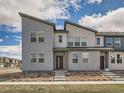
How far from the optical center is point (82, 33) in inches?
1421

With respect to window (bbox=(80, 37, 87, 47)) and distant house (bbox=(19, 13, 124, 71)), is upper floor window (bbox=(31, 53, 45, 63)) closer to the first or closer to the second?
distant house (bbox=(19, 13, 124, 71))

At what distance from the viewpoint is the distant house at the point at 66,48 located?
33625mm

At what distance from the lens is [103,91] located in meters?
18.3

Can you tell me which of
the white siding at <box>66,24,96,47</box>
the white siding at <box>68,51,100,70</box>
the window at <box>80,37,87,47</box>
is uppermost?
the white siding at <box>66,24,96,47</box>

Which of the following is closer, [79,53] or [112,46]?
[79,53]

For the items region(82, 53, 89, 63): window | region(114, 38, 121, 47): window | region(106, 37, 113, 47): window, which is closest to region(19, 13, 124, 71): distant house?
region(82, 53, 89, 63): window

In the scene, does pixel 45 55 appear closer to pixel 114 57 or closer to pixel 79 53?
pixel 79 53

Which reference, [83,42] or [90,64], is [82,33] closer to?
[83,42]

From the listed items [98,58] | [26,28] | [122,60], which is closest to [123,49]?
[122,60]

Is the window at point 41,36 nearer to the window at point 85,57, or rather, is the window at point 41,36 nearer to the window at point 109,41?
the window at point 85,57

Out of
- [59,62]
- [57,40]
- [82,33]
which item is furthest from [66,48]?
[82,33]

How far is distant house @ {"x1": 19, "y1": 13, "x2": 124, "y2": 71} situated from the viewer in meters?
33.6

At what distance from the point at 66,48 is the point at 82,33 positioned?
381 centimetres

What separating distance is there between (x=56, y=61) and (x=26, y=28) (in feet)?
22.1
